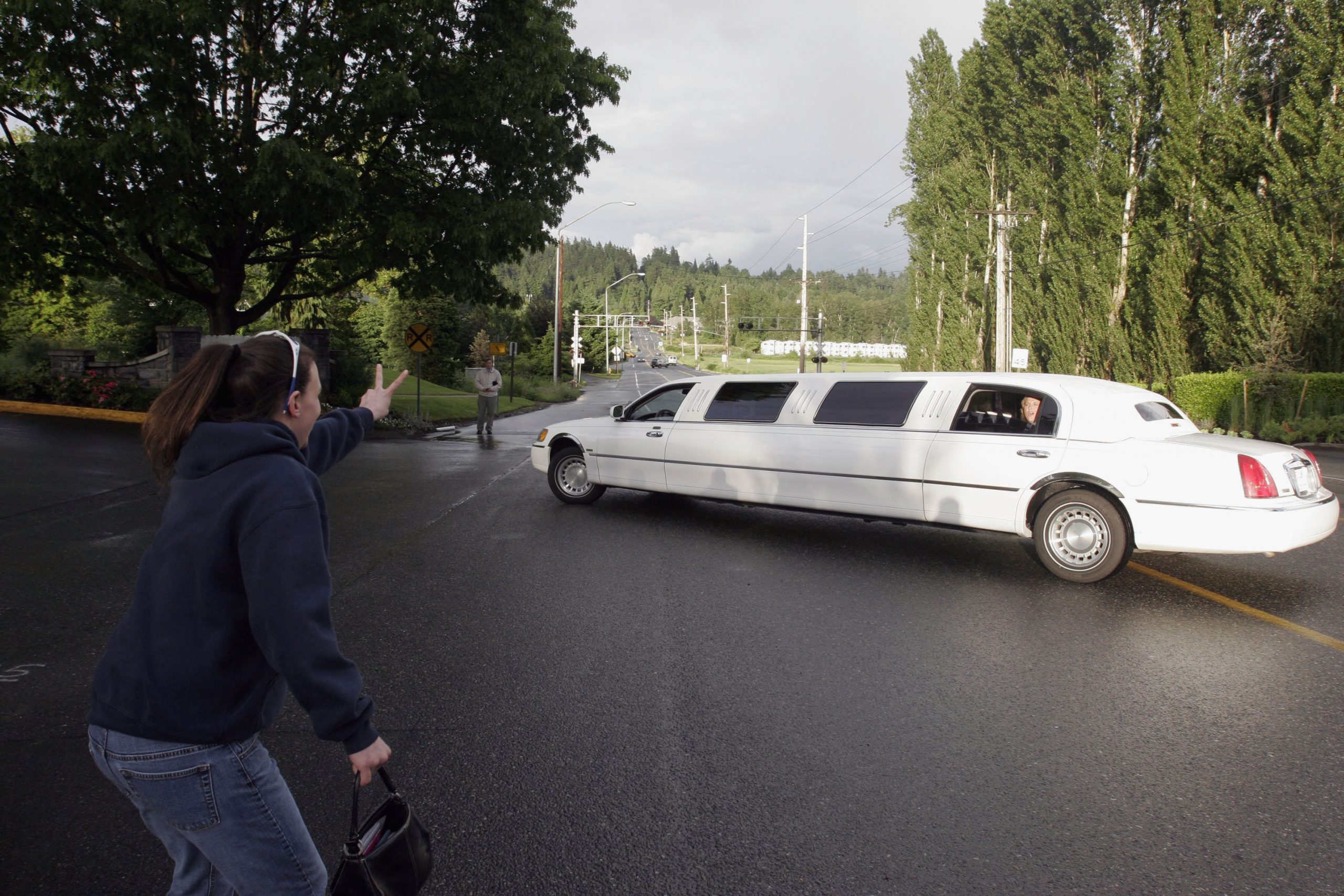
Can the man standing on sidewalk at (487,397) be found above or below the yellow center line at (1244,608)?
above

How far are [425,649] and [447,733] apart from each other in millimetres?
1346

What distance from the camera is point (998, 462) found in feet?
25.3

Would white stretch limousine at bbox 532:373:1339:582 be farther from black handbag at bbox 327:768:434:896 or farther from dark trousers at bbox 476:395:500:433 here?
dark trousers at bbox 476:395:500:433

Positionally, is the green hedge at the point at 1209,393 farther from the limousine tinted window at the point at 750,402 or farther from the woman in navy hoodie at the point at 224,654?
the woman in navy hoodie at the point at 224,654

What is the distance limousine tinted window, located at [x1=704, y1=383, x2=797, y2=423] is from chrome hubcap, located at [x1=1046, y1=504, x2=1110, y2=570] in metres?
3.00

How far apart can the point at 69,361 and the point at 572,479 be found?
18.4 metres

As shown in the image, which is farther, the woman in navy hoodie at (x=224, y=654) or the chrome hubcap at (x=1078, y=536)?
the chrome hubcap at (x=1078, y=536)

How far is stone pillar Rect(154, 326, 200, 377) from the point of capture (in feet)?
76.6

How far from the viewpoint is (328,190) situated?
1761 cm

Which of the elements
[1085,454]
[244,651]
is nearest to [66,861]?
[244,651]

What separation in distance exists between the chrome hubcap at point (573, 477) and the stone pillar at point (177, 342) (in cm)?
1623

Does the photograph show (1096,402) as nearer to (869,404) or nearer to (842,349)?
(869,404)

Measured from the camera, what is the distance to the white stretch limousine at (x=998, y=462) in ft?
22.5

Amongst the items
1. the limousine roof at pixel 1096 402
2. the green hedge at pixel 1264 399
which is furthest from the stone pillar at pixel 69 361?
the green hedge at pixel 1264 399
